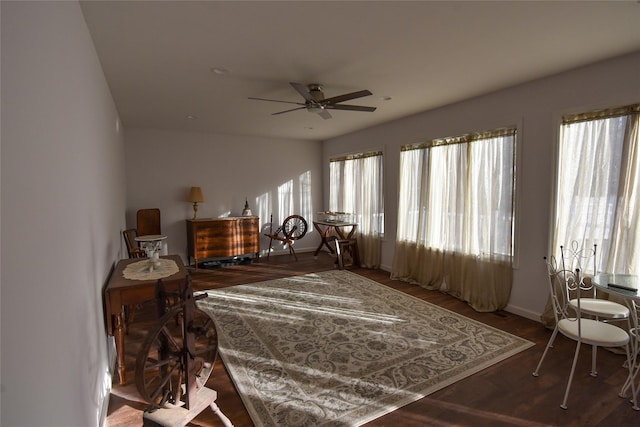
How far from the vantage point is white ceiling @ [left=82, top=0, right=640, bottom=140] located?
1915mm

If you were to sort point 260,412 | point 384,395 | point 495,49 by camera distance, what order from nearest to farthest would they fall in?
point 260,412 < point 384,395 < point 495,49

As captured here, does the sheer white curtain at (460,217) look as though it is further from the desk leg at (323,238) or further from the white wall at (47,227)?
the white wall at (47,227)

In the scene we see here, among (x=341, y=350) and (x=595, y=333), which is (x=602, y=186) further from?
(x=341, y=350)

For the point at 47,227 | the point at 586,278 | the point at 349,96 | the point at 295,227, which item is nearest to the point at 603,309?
the point at 586,278

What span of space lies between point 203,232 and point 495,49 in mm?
4899

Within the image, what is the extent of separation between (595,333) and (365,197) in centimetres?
391

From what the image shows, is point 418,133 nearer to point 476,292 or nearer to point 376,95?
point 376,95

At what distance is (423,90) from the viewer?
3.48 meters

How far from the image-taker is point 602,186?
276 centimetres

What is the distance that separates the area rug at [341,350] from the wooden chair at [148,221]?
83.0 inches

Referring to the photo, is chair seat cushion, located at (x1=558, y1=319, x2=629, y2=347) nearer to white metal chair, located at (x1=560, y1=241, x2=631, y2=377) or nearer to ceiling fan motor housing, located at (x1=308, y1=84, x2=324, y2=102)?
white metal chair, located at (x1=560, y1=241, x2=631, y2=377)

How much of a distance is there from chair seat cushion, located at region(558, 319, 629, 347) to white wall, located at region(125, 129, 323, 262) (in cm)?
534

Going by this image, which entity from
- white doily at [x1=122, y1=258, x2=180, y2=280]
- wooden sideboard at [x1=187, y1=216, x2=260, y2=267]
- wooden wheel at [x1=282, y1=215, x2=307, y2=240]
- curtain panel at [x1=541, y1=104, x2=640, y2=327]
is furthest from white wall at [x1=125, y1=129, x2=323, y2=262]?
curtain panel at [x1=541, y1=104, x2=640, y2=327]

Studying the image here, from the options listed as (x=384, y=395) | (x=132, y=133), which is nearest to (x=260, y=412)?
(x=384, y=395)
